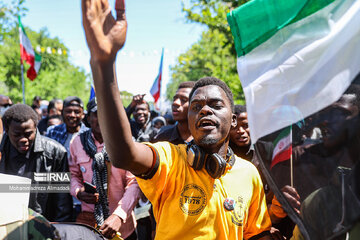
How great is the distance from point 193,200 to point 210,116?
20.8 inches

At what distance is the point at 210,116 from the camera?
2.08 meters

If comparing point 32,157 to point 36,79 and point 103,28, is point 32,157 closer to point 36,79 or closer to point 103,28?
point 103,28

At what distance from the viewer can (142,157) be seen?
1.63 m

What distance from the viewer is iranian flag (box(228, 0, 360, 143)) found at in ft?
4.60

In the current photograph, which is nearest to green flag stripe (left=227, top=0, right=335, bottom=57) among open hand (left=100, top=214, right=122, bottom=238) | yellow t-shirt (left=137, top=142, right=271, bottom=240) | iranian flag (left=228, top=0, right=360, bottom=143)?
iranian flag (left=228, top=0, right=360, bottom=143)

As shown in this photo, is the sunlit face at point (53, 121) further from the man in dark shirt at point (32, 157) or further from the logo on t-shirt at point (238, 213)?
the logo on t-shirt at point (238, 213)

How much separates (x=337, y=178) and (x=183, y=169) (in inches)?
34.6

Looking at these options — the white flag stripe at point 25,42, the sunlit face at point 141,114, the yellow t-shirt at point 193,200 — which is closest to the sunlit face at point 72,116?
the sunlit face at point 141,114

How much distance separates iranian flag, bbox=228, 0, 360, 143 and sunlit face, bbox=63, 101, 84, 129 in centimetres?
419

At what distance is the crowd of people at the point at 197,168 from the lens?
1306mm

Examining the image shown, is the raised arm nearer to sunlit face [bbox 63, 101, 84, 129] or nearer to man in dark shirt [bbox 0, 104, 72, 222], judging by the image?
man in dark shirt [bbox 0, 104, 72, 222]

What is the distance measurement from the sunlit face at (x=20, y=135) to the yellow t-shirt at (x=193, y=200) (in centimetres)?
211

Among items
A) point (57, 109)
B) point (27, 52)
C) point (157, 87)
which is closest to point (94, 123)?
point (57, 109)

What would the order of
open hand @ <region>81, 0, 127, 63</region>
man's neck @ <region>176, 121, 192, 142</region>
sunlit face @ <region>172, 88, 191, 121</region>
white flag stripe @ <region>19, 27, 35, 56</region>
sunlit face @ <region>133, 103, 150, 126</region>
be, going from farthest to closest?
1. white flag stripe @ <region>19, 27, 35, 56</region>
2. sunlit face @ <region>133, 103, 150, 126</region>
3. sunlit face @ <region>172, 88, 191, 121</region>
4. man's neck @ <region>176, 121, 192, 142</region>
5. open hand @ <region>81, 0, 127, 63</region>
